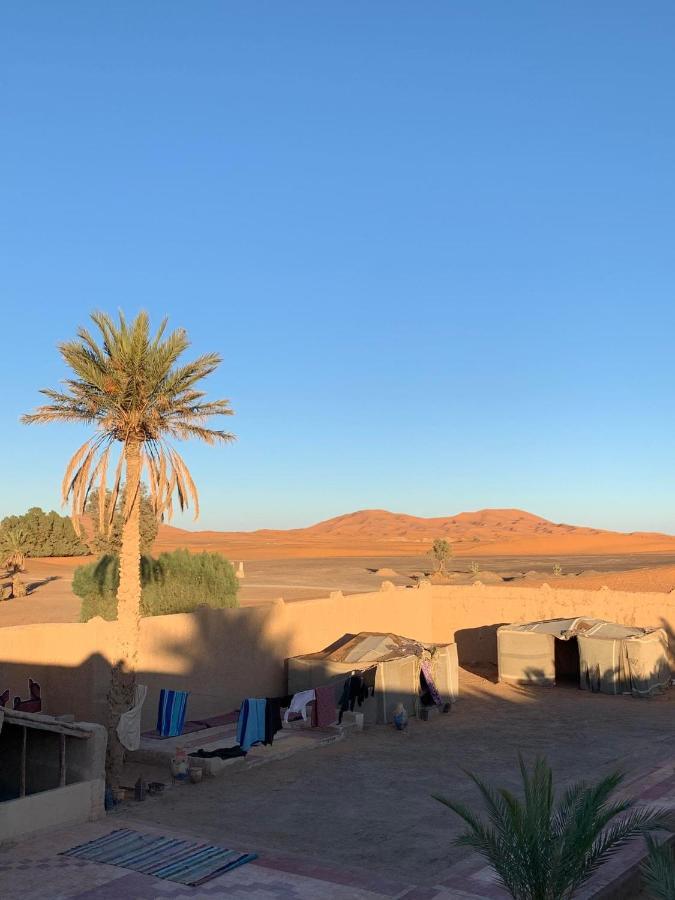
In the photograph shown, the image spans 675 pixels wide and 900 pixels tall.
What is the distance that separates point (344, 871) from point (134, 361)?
394 inches

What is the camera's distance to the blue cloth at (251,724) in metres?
18.5

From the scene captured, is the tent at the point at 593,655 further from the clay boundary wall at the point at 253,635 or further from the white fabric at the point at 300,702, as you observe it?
the white fabric at the point at 300,702

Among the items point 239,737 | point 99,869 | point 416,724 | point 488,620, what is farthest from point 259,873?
point 488,620

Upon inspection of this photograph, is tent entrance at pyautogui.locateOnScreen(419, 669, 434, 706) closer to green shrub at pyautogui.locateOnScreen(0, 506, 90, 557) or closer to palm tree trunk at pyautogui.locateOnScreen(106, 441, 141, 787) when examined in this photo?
palm tree trunk at pyautogui.locateOnScreen(106, 441, 141, 787)

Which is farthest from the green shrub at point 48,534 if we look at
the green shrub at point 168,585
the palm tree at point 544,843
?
the palm tree at point 544,843

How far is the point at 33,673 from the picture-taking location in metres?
19.9

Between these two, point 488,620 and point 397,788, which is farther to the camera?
point 488,620

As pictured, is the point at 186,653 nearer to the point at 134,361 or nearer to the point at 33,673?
the point at 33,673

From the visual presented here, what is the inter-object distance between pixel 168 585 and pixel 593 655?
15248 millimetres

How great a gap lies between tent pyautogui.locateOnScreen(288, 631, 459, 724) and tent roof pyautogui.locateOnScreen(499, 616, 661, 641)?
3.94 meters

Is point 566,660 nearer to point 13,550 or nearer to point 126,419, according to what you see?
point 126,419

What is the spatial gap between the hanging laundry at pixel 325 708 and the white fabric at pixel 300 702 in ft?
0.92

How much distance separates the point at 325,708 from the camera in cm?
2155

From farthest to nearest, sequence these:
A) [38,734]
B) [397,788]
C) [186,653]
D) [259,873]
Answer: [186,653] → [397,788] → [38,734] → [259,873]
